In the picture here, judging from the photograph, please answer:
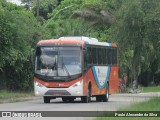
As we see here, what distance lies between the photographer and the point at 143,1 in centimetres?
4266

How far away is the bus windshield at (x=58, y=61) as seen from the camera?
106ft

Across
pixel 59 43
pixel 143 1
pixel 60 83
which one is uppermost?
pixel 143 1

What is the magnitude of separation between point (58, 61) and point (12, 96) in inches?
280

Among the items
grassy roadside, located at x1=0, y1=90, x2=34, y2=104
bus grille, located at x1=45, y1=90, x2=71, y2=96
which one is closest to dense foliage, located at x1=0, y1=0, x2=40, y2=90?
grassy roadside, located at x1=0, y1=90, x2=34, y2=104

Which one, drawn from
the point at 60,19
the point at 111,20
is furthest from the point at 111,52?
the point at 60,19

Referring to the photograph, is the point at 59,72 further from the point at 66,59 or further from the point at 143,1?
the point at 143,1

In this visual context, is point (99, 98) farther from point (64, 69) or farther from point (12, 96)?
point (64, 69)

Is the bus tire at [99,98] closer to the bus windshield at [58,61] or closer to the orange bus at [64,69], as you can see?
the orange bus at [64,69]

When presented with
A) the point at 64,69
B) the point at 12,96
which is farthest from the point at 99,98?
the point at 64,69

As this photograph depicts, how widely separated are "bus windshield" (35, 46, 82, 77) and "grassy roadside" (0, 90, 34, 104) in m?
3.27

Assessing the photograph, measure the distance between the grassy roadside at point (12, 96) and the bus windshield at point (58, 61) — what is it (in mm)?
3266

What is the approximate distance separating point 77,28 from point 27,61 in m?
14.0

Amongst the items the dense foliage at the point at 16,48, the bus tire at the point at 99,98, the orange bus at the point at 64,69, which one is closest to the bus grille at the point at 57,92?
the orange bus at the point at 64,69

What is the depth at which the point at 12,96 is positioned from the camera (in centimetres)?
3847
